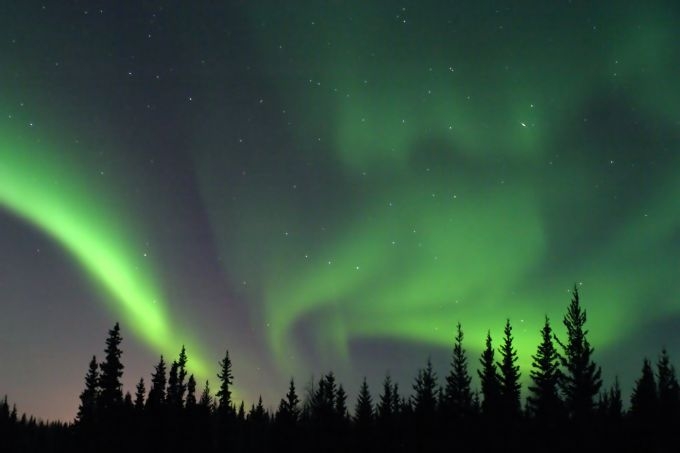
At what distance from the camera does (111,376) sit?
62094mm

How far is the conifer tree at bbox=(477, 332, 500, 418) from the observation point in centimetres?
4312

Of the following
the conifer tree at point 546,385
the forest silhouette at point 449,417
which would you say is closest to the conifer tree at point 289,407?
the forest silhouette at point 449,417

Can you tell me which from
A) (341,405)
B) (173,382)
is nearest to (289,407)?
(341,405)

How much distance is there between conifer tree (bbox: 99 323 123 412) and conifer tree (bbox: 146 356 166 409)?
640cm

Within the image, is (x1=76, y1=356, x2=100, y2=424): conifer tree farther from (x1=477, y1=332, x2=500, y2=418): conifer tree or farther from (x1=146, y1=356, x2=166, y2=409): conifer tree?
(x1=477, y1=332, x2=500, y2=418): conifer tree

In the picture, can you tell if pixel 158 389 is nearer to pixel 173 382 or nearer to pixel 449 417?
pixel 173 382

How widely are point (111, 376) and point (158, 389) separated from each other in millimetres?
13463

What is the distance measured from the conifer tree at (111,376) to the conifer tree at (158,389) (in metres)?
6.40

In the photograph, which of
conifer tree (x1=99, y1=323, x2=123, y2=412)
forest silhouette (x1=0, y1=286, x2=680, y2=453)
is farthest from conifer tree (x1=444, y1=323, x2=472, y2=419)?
conifer tree (x1=99, y1=323, x2=123, y2=412)

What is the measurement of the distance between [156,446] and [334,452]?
73.6 feet

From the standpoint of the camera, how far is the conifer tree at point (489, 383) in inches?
1698

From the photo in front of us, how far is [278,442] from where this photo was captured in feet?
201

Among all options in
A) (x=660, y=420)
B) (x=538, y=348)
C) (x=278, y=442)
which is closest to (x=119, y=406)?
(x=278, y=442)

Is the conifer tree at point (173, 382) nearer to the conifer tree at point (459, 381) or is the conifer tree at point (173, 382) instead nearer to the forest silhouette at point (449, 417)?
the forest silhouette at point (449, 417)
